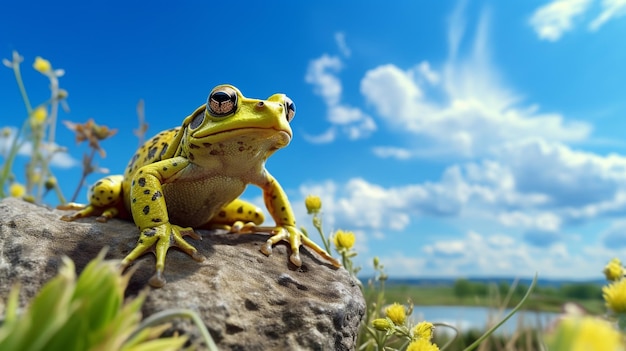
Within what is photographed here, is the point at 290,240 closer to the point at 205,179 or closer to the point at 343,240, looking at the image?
the point at 343,240

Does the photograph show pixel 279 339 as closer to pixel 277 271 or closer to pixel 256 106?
pixel 277 271

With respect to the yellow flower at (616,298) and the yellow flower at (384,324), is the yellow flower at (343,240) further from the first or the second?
the yellow flower at (616,298)

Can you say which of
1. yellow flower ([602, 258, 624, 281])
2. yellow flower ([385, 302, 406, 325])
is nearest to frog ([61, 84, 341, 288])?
yellow flower ([385, 302, 406, 325])

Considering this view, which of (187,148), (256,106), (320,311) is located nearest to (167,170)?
(187,148)

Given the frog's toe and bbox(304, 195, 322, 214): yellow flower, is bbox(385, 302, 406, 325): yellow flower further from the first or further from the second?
bbox(304, 195, 322, 214): yellow flower

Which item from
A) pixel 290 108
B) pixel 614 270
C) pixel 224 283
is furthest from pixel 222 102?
pixel 614 270

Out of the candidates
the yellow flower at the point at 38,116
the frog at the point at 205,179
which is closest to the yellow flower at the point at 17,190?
the yellow flower at the point at 38,116
